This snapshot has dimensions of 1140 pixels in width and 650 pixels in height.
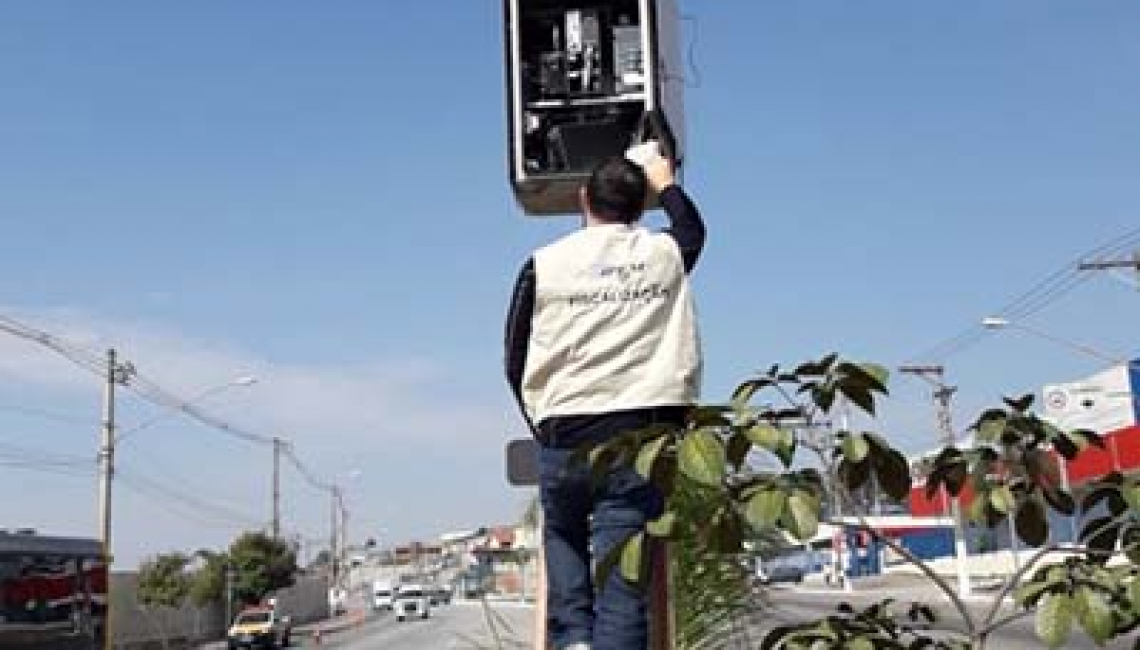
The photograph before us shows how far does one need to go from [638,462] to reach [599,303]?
4.33 ft

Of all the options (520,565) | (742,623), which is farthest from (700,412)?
(520,565)

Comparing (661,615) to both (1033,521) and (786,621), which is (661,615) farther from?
(1033,521)

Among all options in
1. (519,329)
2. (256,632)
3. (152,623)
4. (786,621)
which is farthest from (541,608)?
(152,623)

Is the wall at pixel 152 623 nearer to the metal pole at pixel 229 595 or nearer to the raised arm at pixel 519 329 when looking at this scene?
the metal pole at pixel 229 595

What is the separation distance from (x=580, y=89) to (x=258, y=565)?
69859mm

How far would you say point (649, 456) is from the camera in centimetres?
222

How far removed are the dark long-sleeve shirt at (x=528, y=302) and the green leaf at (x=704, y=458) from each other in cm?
131

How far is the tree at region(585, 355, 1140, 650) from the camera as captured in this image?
2.14m

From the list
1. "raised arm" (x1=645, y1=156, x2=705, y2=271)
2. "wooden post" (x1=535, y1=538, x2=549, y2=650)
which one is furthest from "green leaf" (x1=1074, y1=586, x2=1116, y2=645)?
"wooden post" (x1=535, y1=538, x2=549, y2=650)

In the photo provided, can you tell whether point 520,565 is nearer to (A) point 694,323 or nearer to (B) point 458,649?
(B) point 458,649

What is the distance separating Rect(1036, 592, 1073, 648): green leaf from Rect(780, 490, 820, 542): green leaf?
35 centimetres

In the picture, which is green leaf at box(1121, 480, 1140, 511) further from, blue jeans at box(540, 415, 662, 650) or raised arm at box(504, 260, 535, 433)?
raised arm at box(504, 260, 535, 433)

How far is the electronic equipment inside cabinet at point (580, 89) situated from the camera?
5688mm

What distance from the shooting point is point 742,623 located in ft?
16.4
